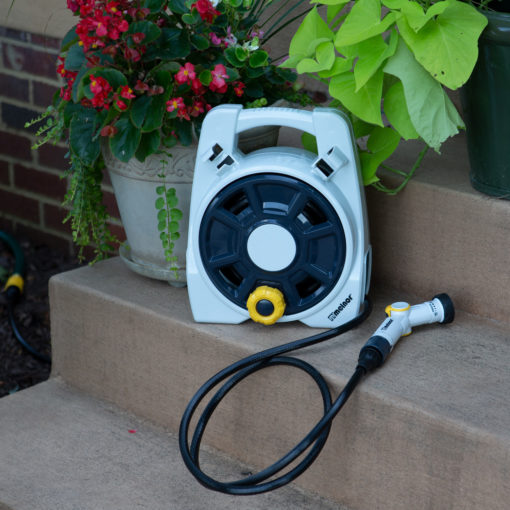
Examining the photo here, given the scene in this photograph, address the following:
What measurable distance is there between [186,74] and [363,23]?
10.8 inches

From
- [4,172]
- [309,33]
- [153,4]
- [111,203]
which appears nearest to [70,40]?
[153,4]

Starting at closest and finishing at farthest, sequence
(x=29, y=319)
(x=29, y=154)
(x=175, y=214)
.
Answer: (x=175, y=214) → (x=29, y=319) → (x=29, y=154)

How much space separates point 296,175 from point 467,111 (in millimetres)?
284

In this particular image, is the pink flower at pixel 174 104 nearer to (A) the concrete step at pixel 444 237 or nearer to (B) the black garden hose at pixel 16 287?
(A) the concrete step at pixel 444 237

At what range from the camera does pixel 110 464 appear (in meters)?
1.19

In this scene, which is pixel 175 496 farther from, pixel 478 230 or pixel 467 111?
pixel 467 111

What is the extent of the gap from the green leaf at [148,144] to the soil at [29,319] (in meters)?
0.80

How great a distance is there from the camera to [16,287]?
6.55 feet

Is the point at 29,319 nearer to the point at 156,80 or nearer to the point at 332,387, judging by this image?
the point at 156,80

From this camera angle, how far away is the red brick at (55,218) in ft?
7.24

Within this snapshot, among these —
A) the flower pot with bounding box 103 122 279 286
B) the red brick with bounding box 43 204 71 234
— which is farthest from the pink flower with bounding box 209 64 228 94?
the red brick with bounding box 43 204 71 234

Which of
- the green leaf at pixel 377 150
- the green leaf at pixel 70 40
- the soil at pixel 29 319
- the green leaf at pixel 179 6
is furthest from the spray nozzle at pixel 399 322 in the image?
the soil at pixel 29 319

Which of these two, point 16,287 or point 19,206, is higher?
point 19,206

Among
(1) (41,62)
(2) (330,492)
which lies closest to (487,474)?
(2) (330,492)
